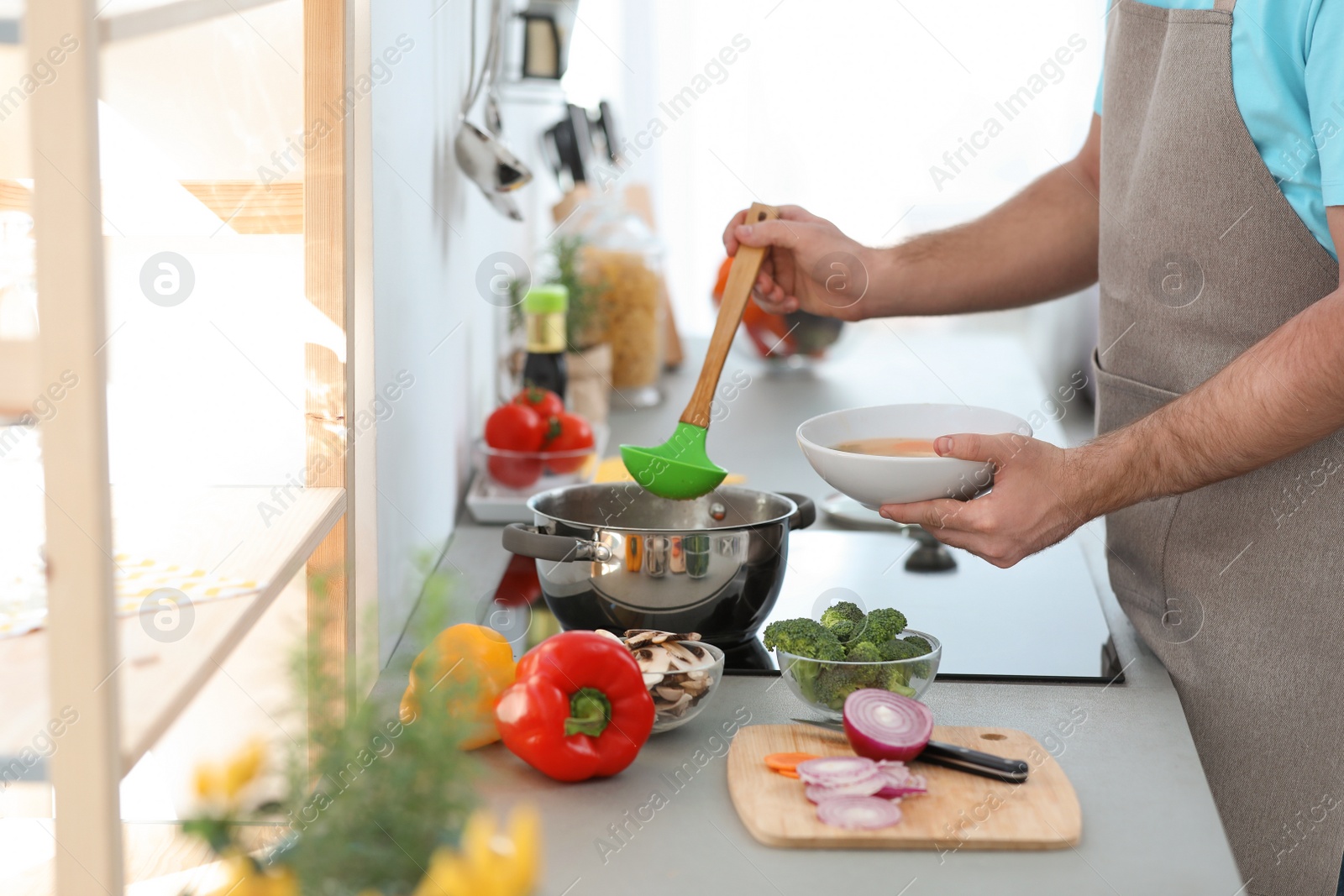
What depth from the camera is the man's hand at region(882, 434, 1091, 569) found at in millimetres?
985

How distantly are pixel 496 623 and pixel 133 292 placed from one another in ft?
1.98

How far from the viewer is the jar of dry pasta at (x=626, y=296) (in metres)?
2.15

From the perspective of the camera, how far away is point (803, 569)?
1394 millimetres

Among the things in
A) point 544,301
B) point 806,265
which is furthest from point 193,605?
point 544,301

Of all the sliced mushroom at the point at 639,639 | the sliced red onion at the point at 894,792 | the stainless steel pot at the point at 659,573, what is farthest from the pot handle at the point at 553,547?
the sliced red onion at the point at 894,792

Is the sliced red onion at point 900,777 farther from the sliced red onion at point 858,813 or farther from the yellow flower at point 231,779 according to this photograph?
the yellow flower at point 231,779

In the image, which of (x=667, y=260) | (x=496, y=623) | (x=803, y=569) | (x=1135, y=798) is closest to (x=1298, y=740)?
(x=1135, y=798)

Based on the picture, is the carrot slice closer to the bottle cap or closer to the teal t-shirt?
the teal t-shirt

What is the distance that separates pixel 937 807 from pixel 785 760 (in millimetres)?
109

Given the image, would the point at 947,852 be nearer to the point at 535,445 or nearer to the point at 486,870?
the point at 486,870

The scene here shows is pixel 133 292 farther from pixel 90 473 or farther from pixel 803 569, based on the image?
pixel 803 569

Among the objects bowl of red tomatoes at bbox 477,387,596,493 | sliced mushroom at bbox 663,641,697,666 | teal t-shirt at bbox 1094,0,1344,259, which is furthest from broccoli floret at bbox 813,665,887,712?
bowl of red tomatoes at bbox 477,387,596,493

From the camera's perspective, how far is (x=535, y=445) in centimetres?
162

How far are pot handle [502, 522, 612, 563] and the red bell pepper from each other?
7.9 inches
